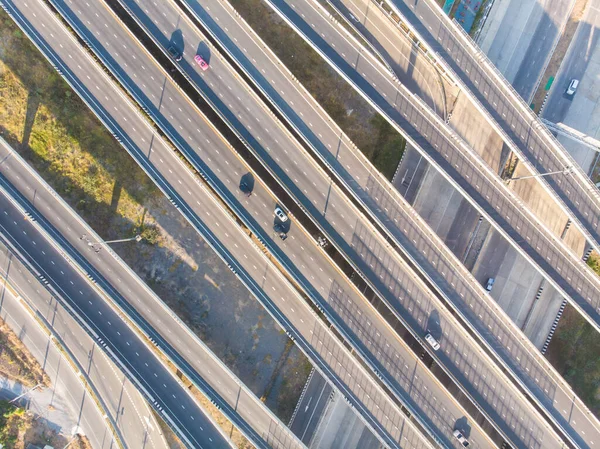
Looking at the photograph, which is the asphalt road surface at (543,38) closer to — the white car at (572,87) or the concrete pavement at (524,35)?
the concrete pavement at (524,35)

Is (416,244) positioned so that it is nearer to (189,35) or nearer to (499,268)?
(499,268)

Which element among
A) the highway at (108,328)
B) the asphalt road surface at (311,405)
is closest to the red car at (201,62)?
the highway at (108,328)

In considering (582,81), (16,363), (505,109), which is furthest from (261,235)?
(582,81)

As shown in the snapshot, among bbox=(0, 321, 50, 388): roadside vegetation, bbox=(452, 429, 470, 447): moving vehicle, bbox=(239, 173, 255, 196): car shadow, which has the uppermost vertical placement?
bbox=(239, 173, 255, 196): car shadow

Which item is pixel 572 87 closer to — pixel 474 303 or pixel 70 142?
pixel 474 303

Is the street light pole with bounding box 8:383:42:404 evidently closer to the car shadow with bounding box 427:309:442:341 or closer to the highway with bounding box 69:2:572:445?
the highway with bounding box 69:2:572:445

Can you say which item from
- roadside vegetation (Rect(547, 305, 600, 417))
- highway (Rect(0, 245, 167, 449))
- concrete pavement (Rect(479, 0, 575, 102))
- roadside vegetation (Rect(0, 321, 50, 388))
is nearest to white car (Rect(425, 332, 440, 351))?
roadside vegetation (Rect(547, 305, 600, 417))

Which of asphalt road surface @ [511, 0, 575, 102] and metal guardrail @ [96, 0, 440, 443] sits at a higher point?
asphalt road surface @ [511, 0, 575, 102]
